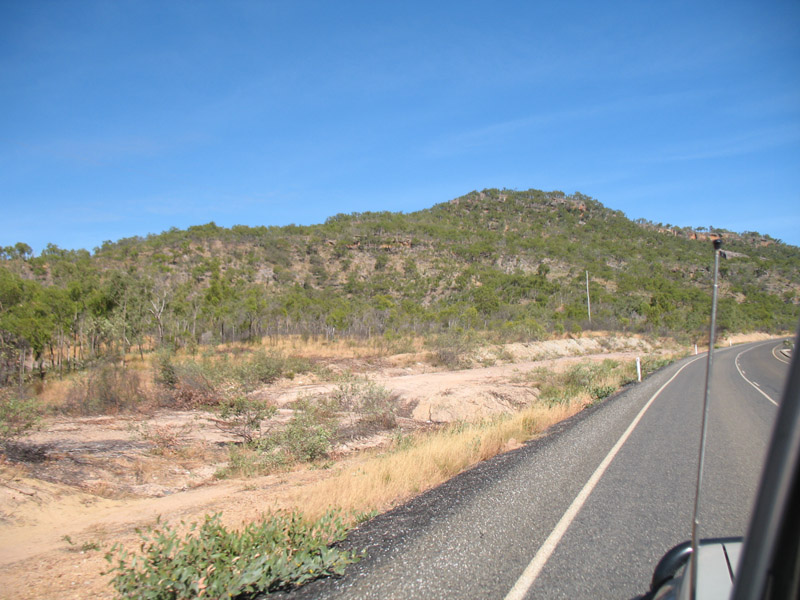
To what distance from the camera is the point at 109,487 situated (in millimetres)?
8102

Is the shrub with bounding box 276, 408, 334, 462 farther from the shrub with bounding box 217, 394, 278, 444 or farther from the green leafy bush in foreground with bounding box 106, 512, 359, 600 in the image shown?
the green leafy bush in foreground with bounding box 106, 512, 359, 600

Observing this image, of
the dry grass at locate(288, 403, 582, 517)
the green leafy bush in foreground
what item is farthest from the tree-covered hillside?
the green leafy bush in foreground

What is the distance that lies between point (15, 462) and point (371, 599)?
8539mm

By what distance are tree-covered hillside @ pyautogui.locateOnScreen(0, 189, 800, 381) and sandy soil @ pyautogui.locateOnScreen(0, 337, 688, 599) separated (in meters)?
8.16

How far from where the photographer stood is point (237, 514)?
240 inches

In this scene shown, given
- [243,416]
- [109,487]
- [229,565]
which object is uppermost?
[229,565]

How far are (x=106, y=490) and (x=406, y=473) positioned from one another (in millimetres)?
5518

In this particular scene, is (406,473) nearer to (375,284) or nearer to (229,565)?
(229,565)

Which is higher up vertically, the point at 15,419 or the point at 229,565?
the point at 229,565

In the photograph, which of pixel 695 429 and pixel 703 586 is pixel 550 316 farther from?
pixel 703 586

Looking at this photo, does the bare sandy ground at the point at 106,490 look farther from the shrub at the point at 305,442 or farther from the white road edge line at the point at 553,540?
the white road edge line at the point at 553,540

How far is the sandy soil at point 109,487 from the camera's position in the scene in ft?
16.4

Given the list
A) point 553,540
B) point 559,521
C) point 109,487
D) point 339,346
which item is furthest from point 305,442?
point 339,346

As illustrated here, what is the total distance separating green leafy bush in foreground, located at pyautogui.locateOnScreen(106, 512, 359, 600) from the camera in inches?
128
